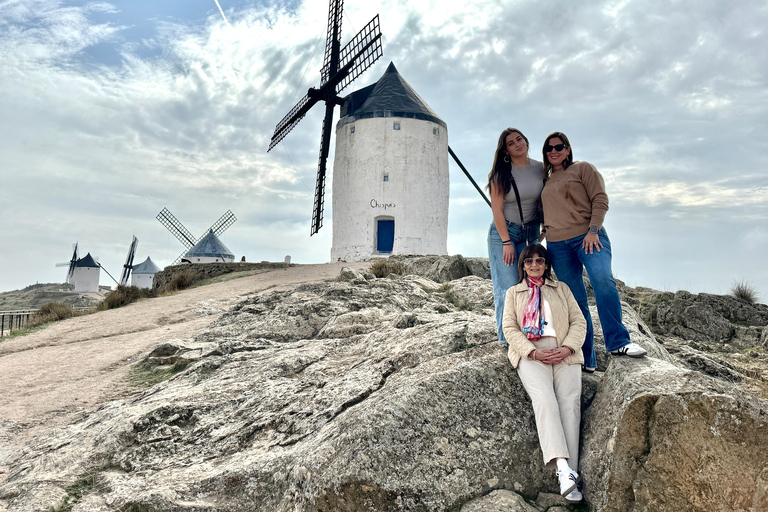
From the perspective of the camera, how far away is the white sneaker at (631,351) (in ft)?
12.4

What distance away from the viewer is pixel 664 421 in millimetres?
3000

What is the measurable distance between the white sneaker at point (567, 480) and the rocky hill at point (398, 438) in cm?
10

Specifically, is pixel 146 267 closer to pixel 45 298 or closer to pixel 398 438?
pixel 45 298

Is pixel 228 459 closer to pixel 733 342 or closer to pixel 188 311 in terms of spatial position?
pixel 188 311

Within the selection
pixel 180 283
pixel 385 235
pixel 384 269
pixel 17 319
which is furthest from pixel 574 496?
pixel 17 319

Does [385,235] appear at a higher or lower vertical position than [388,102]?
lower

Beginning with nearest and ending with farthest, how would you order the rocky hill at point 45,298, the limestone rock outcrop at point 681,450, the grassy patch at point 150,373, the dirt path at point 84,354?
the limestone rock outcrop at point 681,450 → the dirt path at point 84,354 → the grassy patch at point 150,373 → the rocky hill at point 45,298

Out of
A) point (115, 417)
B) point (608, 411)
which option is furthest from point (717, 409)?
point (115, 417)

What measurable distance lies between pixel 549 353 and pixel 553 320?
30 centimetres

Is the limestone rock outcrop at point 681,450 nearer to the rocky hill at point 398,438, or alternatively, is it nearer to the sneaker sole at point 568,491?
the rocky hill at point 398,438

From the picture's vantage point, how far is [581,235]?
421 cm

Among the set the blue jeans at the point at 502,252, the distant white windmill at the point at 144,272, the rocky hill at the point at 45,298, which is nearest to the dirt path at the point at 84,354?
the blue jeans at the point at 502,252

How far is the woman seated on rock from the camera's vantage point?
10.9ft

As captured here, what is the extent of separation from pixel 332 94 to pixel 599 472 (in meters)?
23.8
